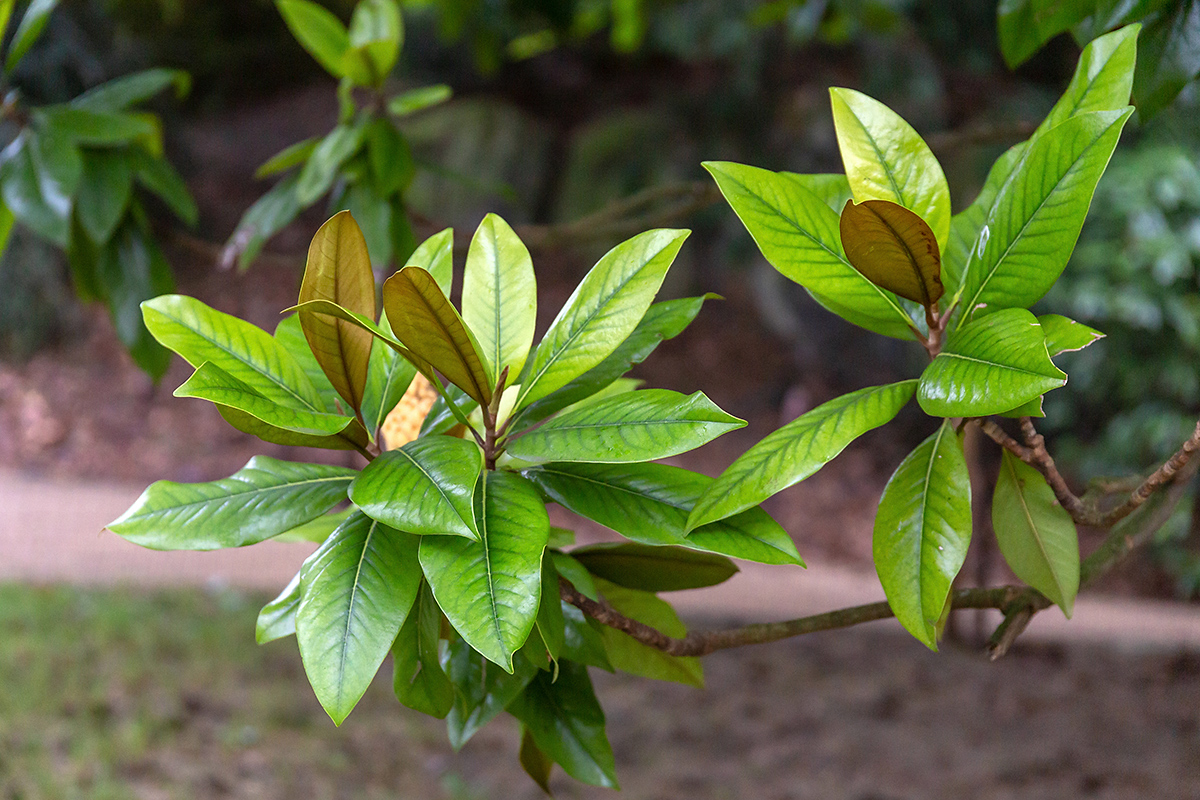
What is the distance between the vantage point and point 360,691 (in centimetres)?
58

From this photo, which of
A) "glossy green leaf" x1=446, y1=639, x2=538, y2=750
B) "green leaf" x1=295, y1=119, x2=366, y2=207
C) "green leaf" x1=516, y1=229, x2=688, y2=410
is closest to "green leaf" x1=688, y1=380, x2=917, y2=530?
"green leaf" x1=516, y1=229, x2=688, y2=410

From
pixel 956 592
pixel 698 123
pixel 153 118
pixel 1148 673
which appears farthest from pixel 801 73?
pixel 956 592

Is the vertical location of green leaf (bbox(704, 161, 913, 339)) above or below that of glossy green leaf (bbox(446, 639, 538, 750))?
above

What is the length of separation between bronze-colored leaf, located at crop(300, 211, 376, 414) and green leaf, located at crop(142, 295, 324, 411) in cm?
3

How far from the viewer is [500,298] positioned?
2.41ft

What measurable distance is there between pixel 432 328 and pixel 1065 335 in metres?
0.42

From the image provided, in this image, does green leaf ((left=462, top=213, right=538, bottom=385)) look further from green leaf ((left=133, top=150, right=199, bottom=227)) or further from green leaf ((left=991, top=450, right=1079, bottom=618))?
green leaf ((left=133, top=150, right=199, bottom=227))

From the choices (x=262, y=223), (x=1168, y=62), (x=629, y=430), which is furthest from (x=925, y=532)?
(x=262, y=223)

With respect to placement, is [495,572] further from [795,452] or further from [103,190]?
[103,190]

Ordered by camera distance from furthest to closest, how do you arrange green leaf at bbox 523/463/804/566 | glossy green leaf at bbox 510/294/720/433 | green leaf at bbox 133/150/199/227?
green leaf at bbox 133/150/199/227 < glossy green leaf at bbox 510/294/720/433 < green leaf at bbox 523/463/804/566

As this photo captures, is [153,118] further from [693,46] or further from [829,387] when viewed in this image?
[829,387]

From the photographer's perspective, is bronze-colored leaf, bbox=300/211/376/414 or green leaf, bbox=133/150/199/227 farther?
green leaf, bbox=133/150/199/227

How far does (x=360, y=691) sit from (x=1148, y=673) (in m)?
3.46

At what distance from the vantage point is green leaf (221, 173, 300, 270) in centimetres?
162
